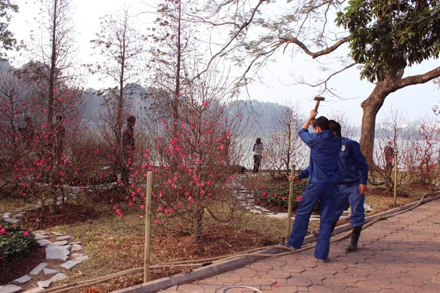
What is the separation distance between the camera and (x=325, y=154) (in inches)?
188

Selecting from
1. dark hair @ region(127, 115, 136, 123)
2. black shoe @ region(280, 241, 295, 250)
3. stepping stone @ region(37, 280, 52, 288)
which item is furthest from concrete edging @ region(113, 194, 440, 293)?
dark hair @ region(127, 115, 136, 123)

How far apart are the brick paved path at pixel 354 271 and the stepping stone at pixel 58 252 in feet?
6.10

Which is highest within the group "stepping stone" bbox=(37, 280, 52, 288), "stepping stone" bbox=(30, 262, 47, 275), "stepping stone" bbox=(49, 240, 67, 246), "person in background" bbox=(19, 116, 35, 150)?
"person in background" bbox=(19, 116, 35, 150)

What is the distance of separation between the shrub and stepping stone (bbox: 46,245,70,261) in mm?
249

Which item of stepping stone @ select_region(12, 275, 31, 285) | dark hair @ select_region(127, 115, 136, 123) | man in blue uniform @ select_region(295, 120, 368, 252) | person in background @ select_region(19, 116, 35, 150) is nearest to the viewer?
stepping stone @ select_region(12, 275, 31, 285)

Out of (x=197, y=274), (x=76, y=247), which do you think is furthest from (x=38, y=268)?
(x=197, y=274)

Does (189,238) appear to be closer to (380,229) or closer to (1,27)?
(380,229)

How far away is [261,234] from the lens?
605 cm

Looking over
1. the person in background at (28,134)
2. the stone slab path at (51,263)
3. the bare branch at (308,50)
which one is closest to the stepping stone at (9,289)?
the stone slab path at (51,263)

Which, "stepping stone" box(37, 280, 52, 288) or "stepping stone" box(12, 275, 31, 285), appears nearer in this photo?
"stepping stone" box(37, 280, 52, 288)

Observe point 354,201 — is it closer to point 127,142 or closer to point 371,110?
point 127,142

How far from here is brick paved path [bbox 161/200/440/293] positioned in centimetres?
402

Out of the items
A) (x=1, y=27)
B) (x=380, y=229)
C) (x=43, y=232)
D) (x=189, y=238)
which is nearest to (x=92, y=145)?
(x=43, y=232)

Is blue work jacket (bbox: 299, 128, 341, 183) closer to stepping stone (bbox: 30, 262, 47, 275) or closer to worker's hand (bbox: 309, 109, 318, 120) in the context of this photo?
worker's hand (bbox: 309, 109, 318, 120)
